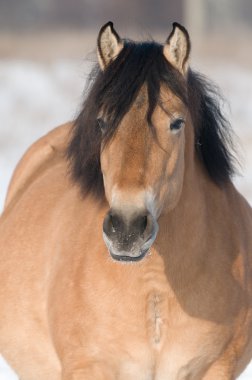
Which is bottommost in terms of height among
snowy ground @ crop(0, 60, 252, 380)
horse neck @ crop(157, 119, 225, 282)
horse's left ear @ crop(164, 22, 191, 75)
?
snowy ground @ crop(0, 60, 252, 380)

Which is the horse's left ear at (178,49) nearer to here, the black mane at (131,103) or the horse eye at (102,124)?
the black mane at (131,103)

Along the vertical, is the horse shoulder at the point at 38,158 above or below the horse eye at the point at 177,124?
below

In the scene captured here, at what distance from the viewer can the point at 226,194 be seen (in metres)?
5.50

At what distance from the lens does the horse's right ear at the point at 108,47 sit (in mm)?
4891

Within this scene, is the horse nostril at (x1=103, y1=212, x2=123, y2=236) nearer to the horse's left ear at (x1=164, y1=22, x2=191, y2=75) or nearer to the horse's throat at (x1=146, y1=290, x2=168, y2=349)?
the horse's throat at (x1=146, y1=290, x2=168, y2=349)

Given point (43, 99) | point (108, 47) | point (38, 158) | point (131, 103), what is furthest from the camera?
point (43, 99)

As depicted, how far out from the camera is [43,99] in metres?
20.2

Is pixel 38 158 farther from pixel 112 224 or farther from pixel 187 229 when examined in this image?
pixel 112 224

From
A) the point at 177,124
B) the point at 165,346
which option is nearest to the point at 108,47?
the point at 177,124

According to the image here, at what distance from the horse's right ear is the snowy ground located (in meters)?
10.0

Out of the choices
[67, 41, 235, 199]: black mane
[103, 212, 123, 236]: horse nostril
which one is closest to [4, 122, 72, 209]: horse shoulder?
[67, 41, 235, 199]: black mane

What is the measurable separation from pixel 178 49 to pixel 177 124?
0.39 metres

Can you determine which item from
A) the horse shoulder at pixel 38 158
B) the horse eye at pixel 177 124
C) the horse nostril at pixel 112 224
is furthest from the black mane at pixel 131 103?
the horse shoulder at pixel 38 158

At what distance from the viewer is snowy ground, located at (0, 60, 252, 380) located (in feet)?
56.6
